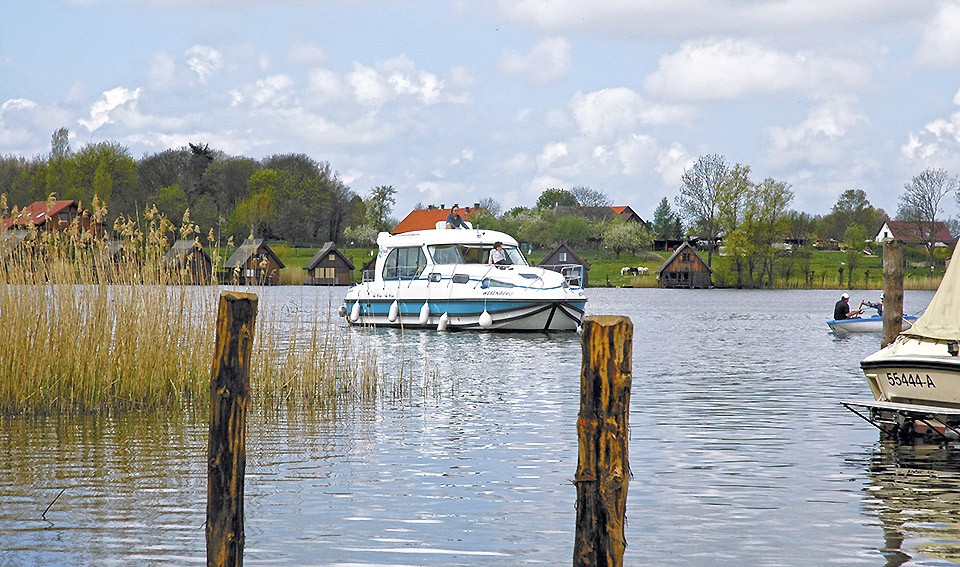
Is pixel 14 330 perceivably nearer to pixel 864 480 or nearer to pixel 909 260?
pixel 864 480

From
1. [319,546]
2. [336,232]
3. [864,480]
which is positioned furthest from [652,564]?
[336,232]

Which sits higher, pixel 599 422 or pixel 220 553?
pixel 599 422

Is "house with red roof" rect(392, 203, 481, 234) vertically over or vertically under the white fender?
over

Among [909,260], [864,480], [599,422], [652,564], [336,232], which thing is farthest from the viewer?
[336,232]

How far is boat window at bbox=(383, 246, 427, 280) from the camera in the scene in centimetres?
3731

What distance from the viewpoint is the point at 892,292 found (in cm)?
1834

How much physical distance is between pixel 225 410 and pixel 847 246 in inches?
4109

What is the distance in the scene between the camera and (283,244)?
369ft

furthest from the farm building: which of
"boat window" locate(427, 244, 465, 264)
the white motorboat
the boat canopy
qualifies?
"boat window" locate(427, 244, 465, 264)

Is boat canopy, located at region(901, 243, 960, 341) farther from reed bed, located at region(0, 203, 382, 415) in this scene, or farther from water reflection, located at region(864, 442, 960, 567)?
reed bed, located at region(0, 203, 382, 415)

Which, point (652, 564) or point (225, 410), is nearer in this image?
point (225, 410)

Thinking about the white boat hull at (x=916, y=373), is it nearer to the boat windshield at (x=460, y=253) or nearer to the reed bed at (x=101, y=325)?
the reed bed at (x=101, y=325)

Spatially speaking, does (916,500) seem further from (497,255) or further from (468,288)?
(468,288)

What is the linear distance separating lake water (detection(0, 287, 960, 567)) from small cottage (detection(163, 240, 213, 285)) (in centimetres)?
180
